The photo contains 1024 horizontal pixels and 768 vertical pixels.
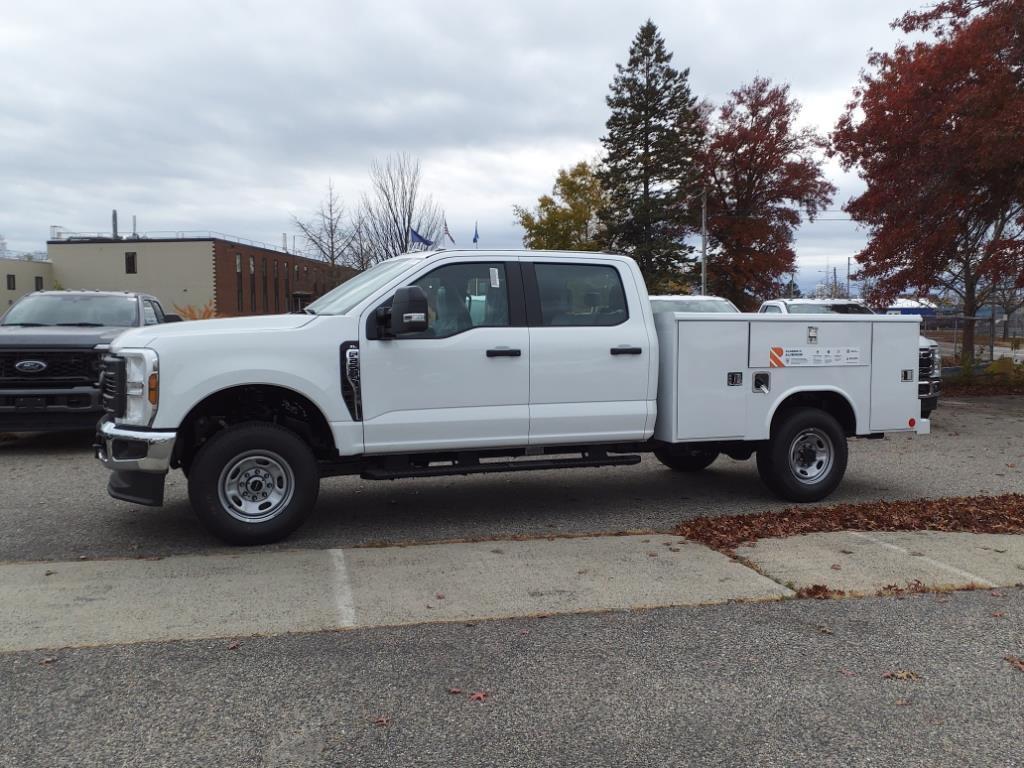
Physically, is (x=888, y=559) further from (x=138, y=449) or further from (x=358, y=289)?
(x=138, y=449)

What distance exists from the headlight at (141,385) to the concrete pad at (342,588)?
3.20ft

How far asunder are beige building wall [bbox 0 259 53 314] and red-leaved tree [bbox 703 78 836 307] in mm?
58153

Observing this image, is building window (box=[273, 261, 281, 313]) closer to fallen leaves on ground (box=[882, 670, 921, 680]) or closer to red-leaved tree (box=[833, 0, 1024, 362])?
red-leaved tree (box=[833, 0, 1024, 362])

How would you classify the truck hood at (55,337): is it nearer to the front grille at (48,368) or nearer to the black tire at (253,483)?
the front grille at (48,368)

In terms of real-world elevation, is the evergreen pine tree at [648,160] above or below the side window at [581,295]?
above

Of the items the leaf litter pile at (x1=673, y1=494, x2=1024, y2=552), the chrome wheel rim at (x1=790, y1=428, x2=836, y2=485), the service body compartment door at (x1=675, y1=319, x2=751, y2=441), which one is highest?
the service body compartment door at (x1=675, y1=319, x2=751, y2=441)

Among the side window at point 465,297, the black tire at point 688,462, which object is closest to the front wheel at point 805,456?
the black tire at point 688,462

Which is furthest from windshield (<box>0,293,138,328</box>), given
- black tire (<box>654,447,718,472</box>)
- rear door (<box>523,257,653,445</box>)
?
black tire (<box>654,447,718,472</box>)

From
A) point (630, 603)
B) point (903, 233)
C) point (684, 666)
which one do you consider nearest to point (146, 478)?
point (630, 603)

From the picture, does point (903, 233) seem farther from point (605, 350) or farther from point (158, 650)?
point (158, 650)

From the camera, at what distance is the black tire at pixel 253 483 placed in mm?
6156

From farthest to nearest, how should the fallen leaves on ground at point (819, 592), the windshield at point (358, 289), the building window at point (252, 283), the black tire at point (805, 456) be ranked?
the building window at point (252, 283), the black tire at point (805, 456), the windshield at point (358, 289), the fallen leaves on ground at point (819, 592)

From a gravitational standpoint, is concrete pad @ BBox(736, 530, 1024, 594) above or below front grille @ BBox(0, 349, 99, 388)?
below

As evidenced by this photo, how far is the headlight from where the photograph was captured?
19.7ft
